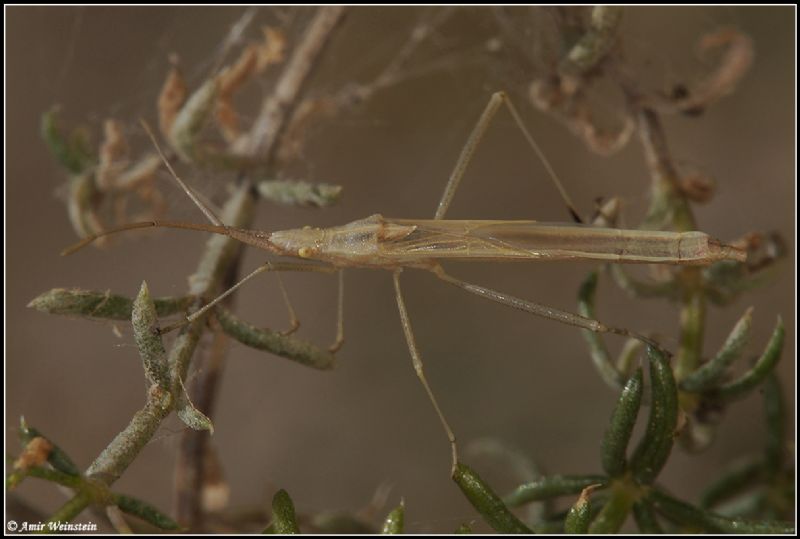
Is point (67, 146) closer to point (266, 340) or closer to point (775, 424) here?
point (266, 340)

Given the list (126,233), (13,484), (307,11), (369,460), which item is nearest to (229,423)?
(369,460)

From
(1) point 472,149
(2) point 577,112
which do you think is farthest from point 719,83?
(1) point 472,149

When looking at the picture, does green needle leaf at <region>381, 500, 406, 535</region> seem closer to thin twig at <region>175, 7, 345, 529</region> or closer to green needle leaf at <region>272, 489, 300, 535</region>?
green needle leaf at <region>272, 489, 300, 535</region>

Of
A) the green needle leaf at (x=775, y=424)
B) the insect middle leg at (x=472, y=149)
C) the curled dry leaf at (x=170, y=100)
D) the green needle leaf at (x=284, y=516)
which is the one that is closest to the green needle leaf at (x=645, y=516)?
the green needle leaf at (x=775, y=424)

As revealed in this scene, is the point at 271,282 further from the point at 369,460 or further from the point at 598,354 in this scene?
the point at 598,354

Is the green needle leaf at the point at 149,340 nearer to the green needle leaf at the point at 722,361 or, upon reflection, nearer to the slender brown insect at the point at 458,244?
the slender brown insect at the point at 458,244

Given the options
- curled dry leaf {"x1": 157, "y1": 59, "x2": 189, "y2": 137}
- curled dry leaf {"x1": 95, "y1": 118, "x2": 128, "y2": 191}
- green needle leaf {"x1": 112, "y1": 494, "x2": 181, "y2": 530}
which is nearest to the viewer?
green needle leaf {"x1": 112, "y1": 494, "x2": 181, "y2": 530}

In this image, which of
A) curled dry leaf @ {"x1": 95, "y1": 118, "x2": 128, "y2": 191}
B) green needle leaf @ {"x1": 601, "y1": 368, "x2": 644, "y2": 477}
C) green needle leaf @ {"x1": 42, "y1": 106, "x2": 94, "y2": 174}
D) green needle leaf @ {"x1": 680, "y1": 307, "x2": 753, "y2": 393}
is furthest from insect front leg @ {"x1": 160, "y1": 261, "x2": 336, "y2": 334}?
green needle leaf @ {"x1": 680, "y1": 307, "x2": 753, "y2": 393}

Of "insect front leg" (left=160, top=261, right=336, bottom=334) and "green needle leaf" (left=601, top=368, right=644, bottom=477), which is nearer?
"green needle leaf" (left=601, top=368, right=644, bottom=477)
